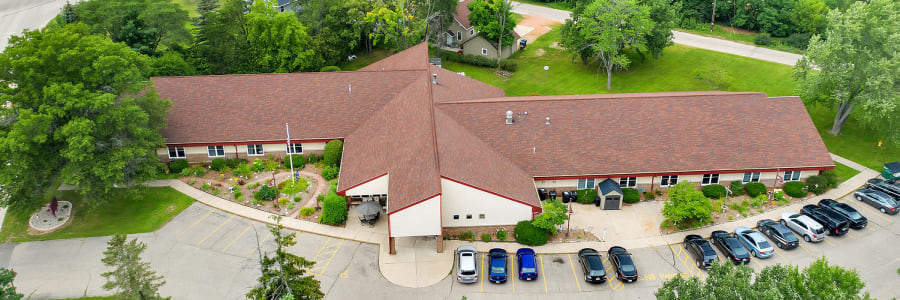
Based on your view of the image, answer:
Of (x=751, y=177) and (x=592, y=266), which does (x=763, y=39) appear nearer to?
(x=751, y=177)

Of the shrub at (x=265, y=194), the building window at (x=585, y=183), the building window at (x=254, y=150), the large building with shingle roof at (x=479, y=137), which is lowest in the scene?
the shrub at (x=265, y=194)

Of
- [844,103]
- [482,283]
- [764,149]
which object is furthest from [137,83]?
[844,103]

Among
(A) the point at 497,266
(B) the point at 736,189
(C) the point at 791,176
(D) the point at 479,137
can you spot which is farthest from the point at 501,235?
(C) the point at 791,176

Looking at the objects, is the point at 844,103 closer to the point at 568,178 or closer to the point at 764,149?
the point at 764,149

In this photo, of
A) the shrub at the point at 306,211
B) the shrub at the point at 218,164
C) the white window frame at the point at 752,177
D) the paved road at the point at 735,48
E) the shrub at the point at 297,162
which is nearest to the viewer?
the shrub at the point at 306,211

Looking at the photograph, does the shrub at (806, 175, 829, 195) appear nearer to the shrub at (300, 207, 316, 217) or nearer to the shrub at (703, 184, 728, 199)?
the shrub at (703, 184, 728, 199)

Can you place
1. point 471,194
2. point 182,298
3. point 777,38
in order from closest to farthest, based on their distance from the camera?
point 182,298
point 471,194
point 777,38

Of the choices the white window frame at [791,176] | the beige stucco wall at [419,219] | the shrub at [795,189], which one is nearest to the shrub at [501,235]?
the beige stucco wall at [419,219]

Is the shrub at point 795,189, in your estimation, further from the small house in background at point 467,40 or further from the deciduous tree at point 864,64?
the small house in background at point 467,40
